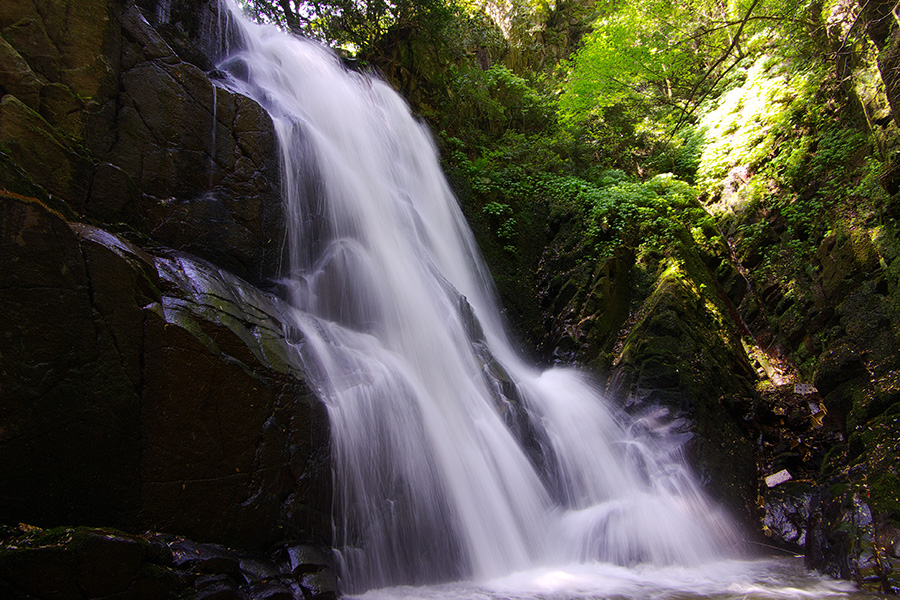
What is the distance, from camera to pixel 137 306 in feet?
10.0

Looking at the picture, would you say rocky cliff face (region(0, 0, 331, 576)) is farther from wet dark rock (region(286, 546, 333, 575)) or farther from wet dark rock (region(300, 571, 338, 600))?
wet dark rock (region(300, 571, 338, 600))

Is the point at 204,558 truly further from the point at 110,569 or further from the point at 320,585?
the point at 320,585

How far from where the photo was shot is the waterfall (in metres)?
4.00

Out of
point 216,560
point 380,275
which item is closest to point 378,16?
point 380,275

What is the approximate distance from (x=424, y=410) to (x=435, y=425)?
19 cm

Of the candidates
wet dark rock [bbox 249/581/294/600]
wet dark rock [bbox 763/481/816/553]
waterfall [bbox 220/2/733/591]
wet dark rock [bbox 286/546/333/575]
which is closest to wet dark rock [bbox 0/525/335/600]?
wet dark rock [bbox 249/581/294/600]

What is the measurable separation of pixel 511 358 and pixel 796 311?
4568 mm

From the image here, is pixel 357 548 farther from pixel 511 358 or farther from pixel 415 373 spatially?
pixel 511 358

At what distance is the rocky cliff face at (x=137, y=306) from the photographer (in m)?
2.62

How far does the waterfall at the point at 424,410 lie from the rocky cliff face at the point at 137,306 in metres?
0.49

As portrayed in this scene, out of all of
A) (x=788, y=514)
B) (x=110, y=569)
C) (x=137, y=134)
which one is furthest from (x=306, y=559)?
(x=788, y=514)

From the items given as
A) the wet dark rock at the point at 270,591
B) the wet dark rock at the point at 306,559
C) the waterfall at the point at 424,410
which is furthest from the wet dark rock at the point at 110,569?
the waterfall at the point at 424,410

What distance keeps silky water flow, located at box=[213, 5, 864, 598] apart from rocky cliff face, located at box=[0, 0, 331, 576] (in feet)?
1.56

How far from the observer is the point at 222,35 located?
7.30 meters
